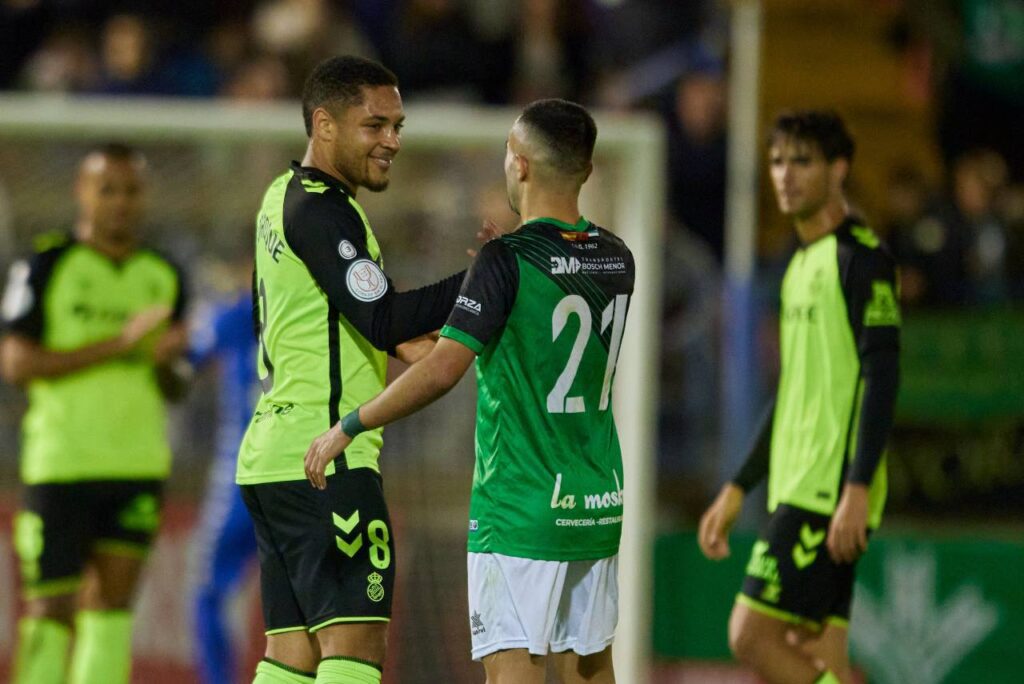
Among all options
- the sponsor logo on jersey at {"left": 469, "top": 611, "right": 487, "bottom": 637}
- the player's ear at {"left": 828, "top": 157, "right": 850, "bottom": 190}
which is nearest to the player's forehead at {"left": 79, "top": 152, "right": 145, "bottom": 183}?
the player's ear at {"left": 828, "top": 157, "right": 850, "bottom": 190}

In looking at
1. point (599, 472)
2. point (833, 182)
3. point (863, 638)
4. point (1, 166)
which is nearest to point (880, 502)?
point (833, 182)

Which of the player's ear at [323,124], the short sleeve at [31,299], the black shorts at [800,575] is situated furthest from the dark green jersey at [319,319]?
the short sleeve at [31,299]

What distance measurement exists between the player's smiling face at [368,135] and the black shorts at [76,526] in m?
2.78

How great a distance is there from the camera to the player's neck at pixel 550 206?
4.64m

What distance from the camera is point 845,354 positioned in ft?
19.2

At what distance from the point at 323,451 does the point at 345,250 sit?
60 cm

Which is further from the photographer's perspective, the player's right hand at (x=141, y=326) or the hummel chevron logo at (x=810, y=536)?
the player's right hand at (x=141, y=326)

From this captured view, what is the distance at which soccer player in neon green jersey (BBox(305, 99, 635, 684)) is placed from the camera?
14.8 ft

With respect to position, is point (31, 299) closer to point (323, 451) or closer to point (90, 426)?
point (90, 426)

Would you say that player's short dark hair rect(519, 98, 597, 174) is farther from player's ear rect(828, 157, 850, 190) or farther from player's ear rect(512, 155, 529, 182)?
player's ear rect(828, 157, 850, 190)

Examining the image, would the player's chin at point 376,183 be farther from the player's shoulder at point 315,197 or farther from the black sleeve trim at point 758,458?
the black sleeve trim at point 758,458

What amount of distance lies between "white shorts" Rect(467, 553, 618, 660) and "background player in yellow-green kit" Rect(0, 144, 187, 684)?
9.52 feet

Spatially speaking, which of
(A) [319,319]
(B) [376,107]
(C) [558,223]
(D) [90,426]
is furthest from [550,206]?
(D) [90,426]

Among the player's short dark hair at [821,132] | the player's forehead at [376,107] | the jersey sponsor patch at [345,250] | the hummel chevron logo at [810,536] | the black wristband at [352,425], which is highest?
the player's short dark hair at [821,132]
